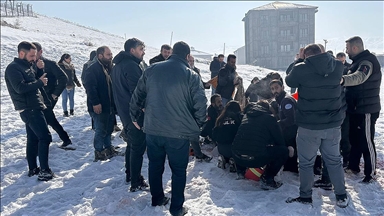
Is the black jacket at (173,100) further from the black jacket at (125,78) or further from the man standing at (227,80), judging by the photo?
the man standing at (227,80)

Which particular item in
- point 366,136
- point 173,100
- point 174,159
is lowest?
point 174,159

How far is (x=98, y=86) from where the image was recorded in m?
5.84

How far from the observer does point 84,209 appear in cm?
432

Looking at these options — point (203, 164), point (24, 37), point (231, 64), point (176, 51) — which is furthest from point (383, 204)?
point (24, 37)

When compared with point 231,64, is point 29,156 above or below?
below

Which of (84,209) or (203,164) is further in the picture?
(203,164)

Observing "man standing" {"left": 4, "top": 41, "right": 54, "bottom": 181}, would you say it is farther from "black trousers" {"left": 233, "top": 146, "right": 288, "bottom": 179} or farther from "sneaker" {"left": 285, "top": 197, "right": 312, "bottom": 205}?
"sneaker" {"left": 285, "top": 197, "right": 312, "bottom": 205}

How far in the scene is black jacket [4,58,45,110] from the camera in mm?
4969

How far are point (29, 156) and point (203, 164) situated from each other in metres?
3.14

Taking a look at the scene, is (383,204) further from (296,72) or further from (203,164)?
(203,164)

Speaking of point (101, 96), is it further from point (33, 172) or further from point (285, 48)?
point (285, 48)

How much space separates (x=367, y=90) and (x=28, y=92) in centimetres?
527

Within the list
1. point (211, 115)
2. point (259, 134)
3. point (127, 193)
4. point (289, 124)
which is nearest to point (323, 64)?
point (259, 134)

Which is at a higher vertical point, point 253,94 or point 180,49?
point 180,49
